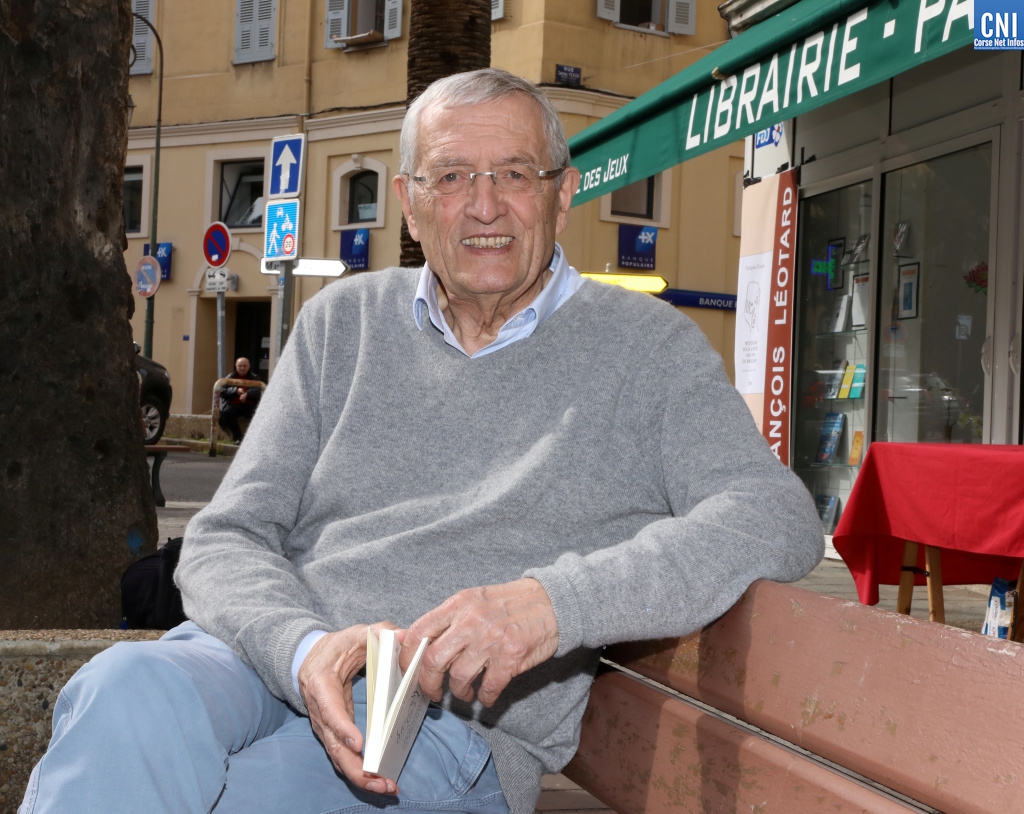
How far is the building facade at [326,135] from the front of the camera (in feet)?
67.5

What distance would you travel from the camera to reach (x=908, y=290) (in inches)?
337

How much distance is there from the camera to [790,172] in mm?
9273

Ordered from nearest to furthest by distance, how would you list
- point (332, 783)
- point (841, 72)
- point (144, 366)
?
point (332, 783) < point (841, 72) < point (144, 366)

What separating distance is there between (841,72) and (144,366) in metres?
12.9

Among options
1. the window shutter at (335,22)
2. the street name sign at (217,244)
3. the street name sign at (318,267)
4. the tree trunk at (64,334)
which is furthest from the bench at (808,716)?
the window shutter at (335,22)

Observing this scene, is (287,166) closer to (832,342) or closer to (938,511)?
(832,342)

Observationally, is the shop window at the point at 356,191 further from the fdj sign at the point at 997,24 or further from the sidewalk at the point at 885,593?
the fdj sign at the point at 997,24

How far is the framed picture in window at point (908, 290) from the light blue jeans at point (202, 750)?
7.14m

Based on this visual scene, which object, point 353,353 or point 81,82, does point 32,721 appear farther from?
point 81,82

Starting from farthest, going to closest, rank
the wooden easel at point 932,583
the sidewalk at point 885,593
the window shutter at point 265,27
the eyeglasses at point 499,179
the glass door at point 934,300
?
the window shutter at point 265,27
the glass door at point 934,300
the sidewalk at point 885,593
the wooden easel at point 932,583
the eyeglasses at point 499,179

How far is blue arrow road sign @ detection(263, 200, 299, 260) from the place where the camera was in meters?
7.54

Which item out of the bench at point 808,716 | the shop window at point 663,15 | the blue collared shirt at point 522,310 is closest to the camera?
the bench at point 808,716

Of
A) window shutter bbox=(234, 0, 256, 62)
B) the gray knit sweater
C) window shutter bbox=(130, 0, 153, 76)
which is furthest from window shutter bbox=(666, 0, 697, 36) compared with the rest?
the gray knit sweater

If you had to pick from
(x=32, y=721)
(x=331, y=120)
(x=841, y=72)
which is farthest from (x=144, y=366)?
(x=32, y=721)
